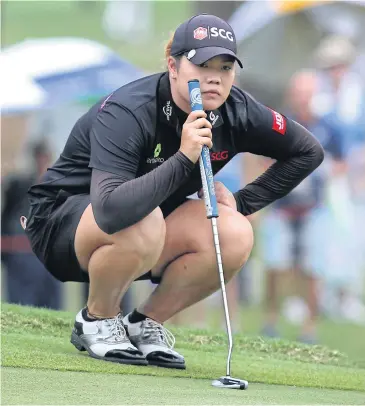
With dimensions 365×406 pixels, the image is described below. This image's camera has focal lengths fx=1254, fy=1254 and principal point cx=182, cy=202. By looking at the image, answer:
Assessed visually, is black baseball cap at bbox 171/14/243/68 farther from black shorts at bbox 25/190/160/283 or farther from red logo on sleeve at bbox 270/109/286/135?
black shorts at bbox 25/190/160/283

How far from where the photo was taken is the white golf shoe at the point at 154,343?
5.45 meters

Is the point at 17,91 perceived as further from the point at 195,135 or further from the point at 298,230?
the point at 195,135

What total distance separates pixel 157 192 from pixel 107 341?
80 centimetres

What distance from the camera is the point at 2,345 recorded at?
5504 mm

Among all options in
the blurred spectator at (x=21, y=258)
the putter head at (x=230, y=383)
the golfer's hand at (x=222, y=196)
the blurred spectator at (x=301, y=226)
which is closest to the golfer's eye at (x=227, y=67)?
the golfer's hand at (x=222, y=196)

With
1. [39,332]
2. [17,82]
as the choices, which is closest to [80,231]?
[39,332]

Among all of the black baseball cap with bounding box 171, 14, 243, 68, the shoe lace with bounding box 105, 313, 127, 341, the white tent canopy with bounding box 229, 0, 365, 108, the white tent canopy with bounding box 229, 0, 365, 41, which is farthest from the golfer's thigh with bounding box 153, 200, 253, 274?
the white tent canopy with bounding box 229, 0, 365, 108

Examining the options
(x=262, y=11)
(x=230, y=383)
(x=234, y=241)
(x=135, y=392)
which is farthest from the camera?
(x=262, y=11)

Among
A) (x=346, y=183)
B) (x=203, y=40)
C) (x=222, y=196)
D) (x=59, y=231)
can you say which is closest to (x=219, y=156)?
(x=222, y=196)

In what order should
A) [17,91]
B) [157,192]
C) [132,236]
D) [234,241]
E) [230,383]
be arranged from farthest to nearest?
[17,91]
[234,241]
[132,236]
[157,192]
[230,383]

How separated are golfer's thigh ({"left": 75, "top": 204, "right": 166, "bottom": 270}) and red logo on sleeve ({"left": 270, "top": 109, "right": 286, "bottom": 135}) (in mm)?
715

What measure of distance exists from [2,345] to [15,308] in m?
1.37

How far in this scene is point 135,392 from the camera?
179 inches

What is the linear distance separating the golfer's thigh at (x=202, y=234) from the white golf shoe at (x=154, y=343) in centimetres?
26
